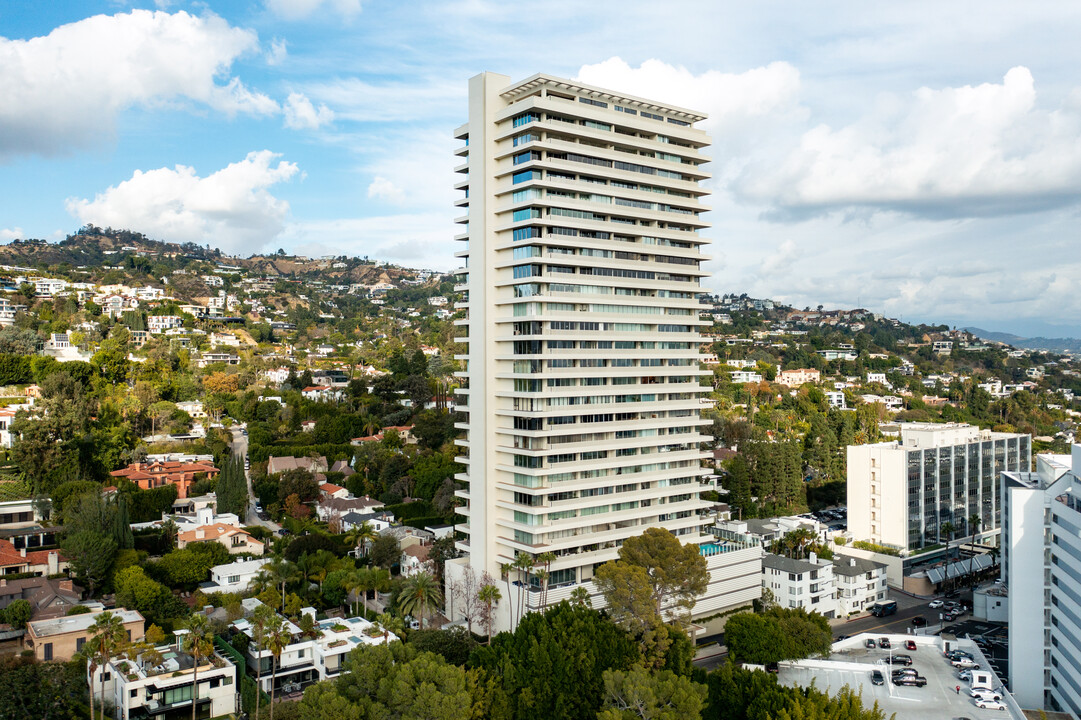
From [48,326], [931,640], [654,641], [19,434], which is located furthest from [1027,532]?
[48,326]

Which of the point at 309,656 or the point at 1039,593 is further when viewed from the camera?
the point at 309,656

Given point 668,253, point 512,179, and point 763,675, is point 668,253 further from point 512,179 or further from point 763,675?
point 763,675

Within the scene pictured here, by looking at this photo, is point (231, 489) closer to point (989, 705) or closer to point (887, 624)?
point (887, 624)

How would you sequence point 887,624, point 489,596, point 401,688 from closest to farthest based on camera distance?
point 401,688 → point 489,596 → point 887,624

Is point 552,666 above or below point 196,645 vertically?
below

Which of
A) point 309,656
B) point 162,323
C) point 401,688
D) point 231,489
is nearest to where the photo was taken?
point 401,688

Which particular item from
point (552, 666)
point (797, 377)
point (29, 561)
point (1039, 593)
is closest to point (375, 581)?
point (552, 666)

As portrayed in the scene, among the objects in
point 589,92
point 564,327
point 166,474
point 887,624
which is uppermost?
point 589,92

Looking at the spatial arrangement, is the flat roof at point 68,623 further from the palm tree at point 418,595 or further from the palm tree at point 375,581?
the palm tree at point 418,595
